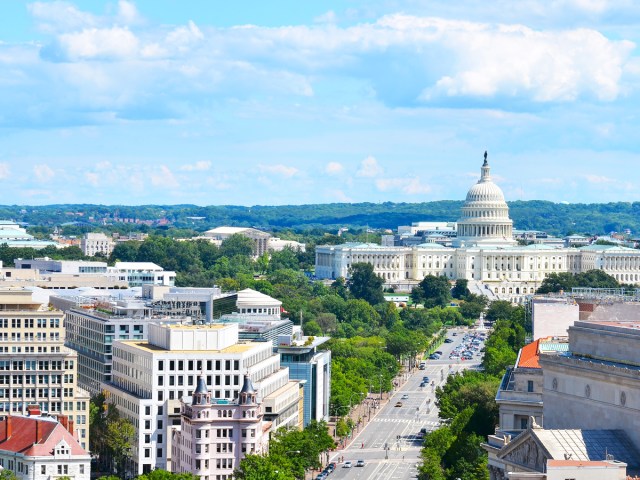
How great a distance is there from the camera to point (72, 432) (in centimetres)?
11631

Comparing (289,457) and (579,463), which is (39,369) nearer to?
(289,457)

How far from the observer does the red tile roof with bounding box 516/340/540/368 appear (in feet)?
294

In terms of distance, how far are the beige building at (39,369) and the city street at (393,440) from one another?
19134 mm

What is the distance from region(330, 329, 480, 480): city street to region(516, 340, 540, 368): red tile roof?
122 feet

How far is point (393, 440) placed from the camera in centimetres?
15262

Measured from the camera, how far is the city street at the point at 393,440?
133m

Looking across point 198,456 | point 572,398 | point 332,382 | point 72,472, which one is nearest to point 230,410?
point 198,456

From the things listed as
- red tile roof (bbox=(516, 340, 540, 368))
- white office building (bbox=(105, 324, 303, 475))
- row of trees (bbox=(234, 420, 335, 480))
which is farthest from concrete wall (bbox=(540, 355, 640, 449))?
white office building (bbox=(105, 324, 303, 475))

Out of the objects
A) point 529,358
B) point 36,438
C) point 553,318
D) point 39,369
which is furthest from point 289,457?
Result: point 529,358

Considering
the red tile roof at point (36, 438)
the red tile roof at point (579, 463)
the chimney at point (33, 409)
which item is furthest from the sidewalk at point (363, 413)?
the red tile roof at point (579, 463)

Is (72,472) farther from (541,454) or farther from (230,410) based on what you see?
(541,454)

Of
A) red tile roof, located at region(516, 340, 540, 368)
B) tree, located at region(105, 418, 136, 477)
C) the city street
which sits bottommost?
the city street

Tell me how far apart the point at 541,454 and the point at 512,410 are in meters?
20.7

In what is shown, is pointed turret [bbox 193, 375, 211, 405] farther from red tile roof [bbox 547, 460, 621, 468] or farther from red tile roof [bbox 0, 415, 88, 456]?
red tile roof [bbox 547, 460, 621, 468]
